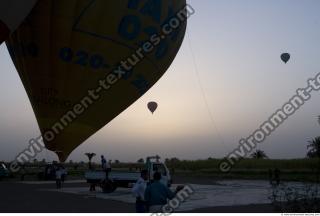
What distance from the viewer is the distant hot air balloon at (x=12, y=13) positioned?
1530cm

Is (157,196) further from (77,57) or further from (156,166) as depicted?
(156,166)

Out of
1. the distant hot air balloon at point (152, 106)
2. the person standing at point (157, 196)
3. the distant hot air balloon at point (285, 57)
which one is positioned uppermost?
the distant hot air balloon at point (285, 57)

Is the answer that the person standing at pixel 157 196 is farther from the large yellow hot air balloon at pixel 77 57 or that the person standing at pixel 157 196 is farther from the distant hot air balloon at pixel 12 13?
the distant hot air balloon at pixel 12 13

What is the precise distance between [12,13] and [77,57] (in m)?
2.57

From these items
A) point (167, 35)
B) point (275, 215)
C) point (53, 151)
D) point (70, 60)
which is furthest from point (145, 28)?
point (275, 215)

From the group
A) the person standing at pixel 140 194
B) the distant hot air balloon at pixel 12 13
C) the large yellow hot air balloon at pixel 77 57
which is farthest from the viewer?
the large yellow hot air balloon at pixel 77 57

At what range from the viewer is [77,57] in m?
16.8

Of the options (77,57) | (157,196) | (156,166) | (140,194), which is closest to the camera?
(157,196)

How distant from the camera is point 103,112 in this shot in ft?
59.7

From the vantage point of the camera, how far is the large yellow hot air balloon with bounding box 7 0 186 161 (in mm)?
16484

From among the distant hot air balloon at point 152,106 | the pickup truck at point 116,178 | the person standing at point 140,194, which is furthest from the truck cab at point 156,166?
the person standing at point 140,194

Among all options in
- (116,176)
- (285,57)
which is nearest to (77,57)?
(116,176)

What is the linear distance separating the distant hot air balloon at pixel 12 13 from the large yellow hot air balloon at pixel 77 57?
0.65 m

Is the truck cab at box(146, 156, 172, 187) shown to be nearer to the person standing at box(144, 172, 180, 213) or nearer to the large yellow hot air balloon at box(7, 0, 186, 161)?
the large yellow hot air balloon at box(7, 0, 186, 161)
